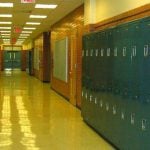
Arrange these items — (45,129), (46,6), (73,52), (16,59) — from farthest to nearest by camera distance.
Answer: (16,59) < (46,6) < (73,52) < (45,129)

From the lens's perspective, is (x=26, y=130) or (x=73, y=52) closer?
(x=26, y=130)

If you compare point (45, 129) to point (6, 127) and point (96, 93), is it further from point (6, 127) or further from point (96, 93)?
point (96, 93)

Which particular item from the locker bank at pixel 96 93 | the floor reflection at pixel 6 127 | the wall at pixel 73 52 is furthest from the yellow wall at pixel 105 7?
the floor reflection at pixel 6 127

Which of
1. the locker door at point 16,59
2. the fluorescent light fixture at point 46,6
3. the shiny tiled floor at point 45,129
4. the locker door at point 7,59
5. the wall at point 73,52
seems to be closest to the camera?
the shiny tiled floor at point 45,129

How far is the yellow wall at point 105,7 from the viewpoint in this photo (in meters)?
6.90

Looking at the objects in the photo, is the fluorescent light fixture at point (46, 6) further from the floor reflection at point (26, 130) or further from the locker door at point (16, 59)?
the locker door at point (16, 59)

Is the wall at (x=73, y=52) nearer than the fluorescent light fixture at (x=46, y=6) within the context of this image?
Yes

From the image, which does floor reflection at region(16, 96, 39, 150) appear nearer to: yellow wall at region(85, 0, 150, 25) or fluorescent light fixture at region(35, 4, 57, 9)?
yellow wall at region(85, 0, 150, 25)

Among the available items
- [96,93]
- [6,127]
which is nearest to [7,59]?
[6,127]

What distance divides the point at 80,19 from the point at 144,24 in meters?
6.89

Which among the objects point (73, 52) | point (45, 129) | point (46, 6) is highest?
point (46, 6)

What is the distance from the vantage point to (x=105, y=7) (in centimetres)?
878

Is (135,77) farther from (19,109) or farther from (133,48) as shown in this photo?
(19,109)

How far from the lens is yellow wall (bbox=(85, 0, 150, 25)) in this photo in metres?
6.90
